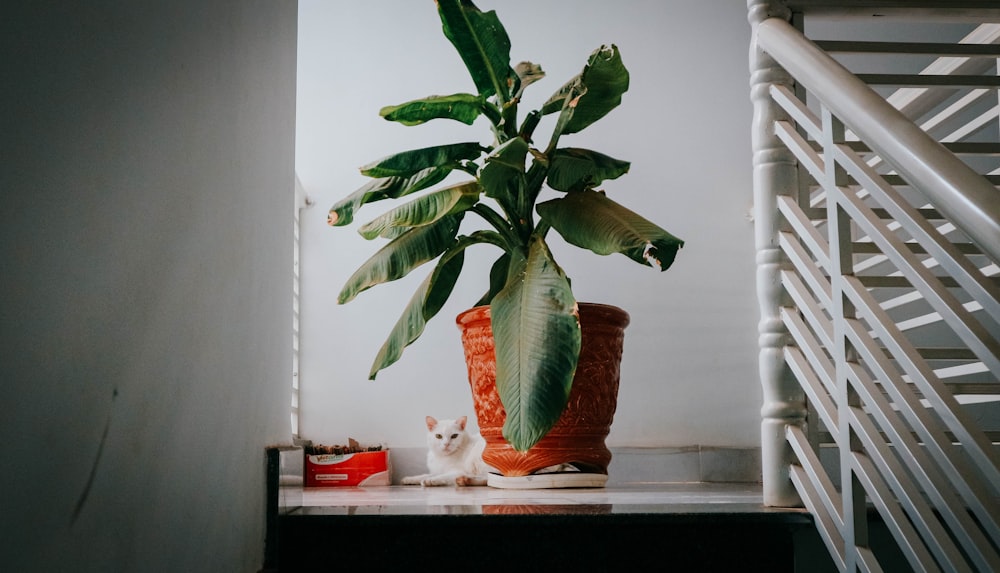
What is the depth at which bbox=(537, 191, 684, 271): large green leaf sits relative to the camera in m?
1.84

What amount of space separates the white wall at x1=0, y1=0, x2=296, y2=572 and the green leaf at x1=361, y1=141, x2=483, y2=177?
908mm

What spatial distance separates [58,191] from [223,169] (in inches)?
18.3

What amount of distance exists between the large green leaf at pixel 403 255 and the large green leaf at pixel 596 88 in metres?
0.41

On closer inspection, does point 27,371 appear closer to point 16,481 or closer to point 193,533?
point 16,481

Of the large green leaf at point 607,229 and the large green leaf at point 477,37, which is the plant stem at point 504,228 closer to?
the large green leaf at point 607,229

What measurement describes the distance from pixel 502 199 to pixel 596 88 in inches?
14.4

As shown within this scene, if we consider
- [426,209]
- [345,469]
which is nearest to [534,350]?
[426,209]

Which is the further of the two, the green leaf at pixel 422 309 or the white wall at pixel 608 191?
the white wall at pixel 608 191

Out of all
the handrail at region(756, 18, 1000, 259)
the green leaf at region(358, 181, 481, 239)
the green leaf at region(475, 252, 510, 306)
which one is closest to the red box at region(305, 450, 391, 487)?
the green leaf at region(475, 252, 510, 306)

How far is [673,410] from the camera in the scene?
3.09m

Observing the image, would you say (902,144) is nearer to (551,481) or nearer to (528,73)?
(551,481)

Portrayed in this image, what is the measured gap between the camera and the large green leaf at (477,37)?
6.72ft

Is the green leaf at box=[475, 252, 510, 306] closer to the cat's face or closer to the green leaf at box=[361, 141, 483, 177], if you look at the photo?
the green leaf at box=[361, 141, 483, 177]

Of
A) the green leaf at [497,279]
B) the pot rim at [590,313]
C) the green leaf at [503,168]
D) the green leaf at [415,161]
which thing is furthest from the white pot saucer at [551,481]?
the green leaf at [415,161]
